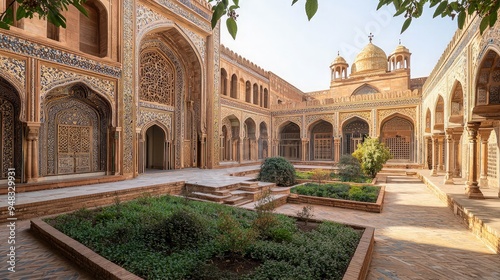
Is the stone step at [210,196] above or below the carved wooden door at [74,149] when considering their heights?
below

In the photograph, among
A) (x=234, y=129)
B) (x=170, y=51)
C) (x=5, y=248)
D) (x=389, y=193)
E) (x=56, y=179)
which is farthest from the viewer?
(x=234, y=129)

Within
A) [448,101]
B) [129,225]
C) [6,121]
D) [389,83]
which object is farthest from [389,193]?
[389,83]

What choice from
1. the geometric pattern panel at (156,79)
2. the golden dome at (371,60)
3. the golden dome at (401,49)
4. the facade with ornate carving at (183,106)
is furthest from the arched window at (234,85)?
the golden dome at (401,49)

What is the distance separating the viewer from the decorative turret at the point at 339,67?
25.7 m

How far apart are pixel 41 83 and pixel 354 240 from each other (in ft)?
28.9

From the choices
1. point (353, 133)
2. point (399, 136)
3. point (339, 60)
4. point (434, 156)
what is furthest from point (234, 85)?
point (339, 60)

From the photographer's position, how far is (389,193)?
31.4 feet

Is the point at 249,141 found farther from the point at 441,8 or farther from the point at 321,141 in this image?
the point at 441,8

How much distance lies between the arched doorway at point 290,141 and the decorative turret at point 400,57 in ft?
34.3

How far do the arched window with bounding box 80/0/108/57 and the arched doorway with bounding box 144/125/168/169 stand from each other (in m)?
5.07

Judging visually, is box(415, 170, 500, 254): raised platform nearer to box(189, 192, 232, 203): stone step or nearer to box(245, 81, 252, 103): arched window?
box(189, 192, 232, 203): stone step

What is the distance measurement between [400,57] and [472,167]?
18.0m

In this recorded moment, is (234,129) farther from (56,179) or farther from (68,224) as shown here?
(68,224)

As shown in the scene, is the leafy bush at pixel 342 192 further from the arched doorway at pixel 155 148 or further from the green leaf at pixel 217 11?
the arched doorway at pixel 155 148
